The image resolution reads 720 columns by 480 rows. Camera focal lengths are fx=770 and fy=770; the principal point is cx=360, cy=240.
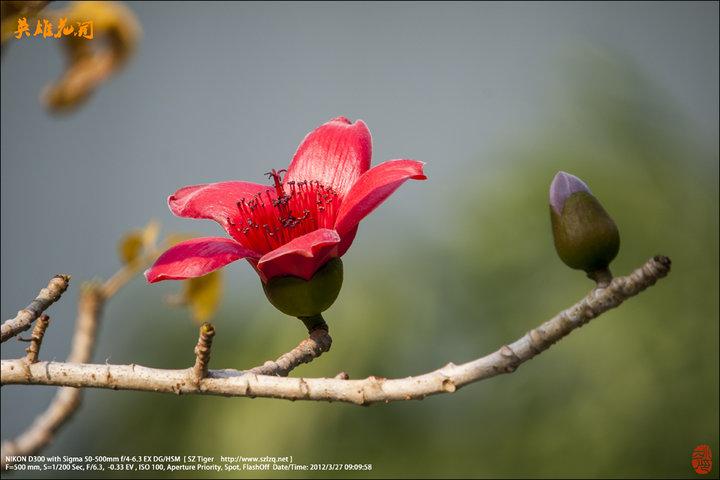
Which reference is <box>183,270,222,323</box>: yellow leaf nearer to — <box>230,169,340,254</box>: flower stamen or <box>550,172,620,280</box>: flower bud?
<box>230,169,340,254</box>: flower stamen

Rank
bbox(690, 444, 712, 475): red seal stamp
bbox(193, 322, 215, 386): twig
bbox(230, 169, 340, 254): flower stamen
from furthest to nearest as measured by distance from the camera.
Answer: bbox(690, 444, 712, 475): red seal stamp, bbox(230, 169, 340, 254): flower stamen, bbox(193, 322, 215, 386): twig

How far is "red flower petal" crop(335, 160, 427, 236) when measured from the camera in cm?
96

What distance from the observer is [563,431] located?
183 inches

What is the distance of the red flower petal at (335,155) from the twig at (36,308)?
0.38 m

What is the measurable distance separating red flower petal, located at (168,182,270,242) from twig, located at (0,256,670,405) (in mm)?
261

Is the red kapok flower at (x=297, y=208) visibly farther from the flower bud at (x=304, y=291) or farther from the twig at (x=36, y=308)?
the twig at (x=36, y=308)

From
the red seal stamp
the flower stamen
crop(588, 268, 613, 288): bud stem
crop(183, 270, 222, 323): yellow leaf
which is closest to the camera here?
crop(588, 268, 613, 288): bud stem

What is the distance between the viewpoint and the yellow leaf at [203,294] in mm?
1520

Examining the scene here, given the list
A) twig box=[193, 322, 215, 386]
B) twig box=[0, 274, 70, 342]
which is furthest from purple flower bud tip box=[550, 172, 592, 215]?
twig box=[0, 274, 70, 342]

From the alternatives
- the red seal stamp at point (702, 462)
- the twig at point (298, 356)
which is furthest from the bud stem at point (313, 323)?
the red seal stamp at point (702, 462)

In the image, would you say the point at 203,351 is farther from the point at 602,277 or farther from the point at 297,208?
the point at 602,277

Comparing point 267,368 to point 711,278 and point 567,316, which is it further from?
point 711,278


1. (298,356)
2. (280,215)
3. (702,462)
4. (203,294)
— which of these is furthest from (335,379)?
(702,462)

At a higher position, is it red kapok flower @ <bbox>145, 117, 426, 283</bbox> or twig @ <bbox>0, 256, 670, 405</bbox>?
red kapok flower @ <bbox>145, 117, 426, 283</bbox>
